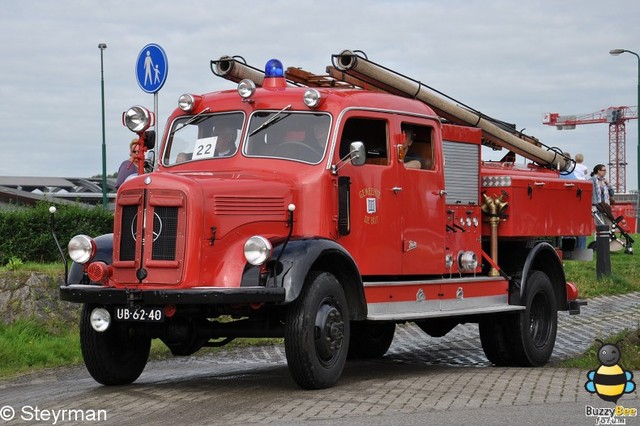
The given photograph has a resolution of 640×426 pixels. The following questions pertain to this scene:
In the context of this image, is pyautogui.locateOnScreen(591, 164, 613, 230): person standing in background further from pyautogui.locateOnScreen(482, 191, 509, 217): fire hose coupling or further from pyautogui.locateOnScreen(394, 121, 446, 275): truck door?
pyautogui.locateOnScreen(394, 121, 446, 275): truck door

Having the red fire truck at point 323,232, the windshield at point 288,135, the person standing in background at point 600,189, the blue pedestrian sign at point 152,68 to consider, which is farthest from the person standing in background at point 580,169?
the windshield at point 288,135

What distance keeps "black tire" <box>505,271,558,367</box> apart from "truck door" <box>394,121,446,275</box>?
1417mm

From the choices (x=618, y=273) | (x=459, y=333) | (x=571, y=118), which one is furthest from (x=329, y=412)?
(x=571, y=118)

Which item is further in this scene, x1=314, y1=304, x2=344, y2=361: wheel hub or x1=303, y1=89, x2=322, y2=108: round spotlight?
x1=303, y1=89, x2=322, y2=108: round spotlight

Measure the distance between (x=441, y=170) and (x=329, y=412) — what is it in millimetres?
4171

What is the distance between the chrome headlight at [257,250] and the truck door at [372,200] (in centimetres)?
138

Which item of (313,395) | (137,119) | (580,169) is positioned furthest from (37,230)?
(580,169)

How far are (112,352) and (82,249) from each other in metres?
1.02

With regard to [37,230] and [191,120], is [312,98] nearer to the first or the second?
[191,120]

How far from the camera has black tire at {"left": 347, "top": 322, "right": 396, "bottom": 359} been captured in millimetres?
13617

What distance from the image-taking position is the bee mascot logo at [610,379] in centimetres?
918

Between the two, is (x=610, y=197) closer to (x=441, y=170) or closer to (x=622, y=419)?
(x=441, y=170)

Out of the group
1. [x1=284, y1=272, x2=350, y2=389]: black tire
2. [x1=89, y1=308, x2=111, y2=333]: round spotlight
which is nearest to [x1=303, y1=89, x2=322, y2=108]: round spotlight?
[x1=284, y1=272, x2=350, y2=389]: black tire

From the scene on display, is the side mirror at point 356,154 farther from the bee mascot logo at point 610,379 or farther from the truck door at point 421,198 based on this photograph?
the bee mascot logo at point 610,379
